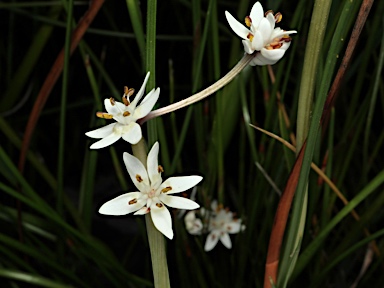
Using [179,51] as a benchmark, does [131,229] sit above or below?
below

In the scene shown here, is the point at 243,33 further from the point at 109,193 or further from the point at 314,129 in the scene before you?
the point at 109,193

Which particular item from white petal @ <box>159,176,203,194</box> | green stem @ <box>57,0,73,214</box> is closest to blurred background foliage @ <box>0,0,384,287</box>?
green stem @ <box>57,0,73,214</box>

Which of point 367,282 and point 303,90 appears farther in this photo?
point 367,282

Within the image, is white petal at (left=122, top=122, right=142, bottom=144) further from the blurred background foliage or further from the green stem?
the green stem

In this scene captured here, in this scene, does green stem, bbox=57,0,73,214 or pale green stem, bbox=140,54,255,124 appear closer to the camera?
pale green stem, bbox=140,54,255,124

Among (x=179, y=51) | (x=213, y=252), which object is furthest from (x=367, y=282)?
(x=179, y=51)

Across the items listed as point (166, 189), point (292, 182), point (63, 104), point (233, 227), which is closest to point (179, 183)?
point (166, 189)

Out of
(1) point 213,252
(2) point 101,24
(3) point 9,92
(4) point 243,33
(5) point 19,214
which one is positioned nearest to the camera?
(4) point 243,33
